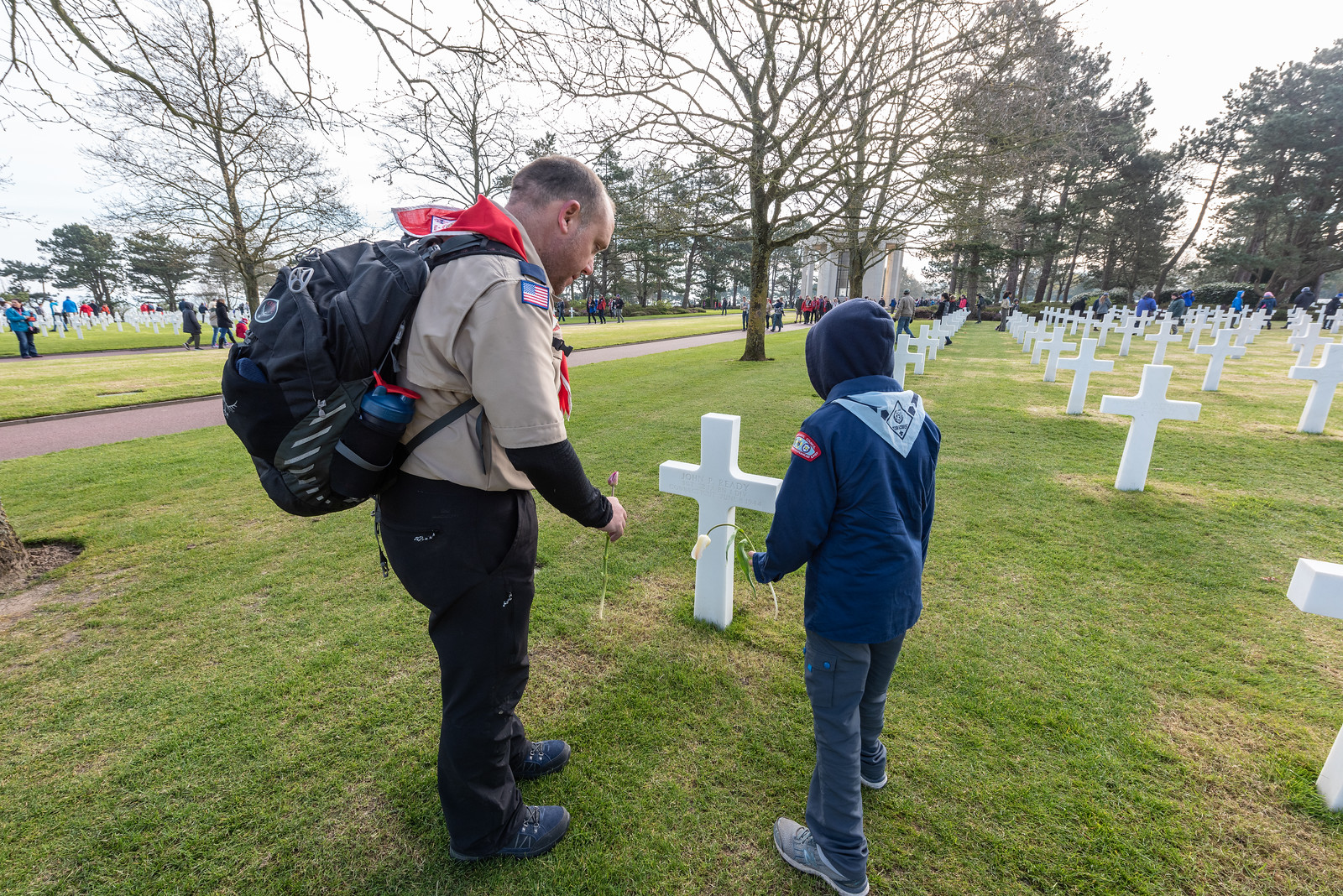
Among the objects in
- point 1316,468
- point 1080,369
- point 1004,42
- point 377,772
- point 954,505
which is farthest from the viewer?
point 1004,42

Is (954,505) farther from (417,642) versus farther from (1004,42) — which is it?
A: (1004,42)

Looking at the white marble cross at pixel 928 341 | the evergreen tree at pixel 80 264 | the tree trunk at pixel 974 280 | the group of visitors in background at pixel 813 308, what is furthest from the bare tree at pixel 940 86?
the evergreen tree at pixel 80 264

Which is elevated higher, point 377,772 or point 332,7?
point 332,7

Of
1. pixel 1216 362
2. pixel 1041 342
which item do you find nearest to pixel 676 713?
pixel 1216 362

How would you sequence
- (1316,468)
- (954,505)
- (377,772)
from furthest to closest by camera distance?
(1316,468)
(954,505)
(377,772)

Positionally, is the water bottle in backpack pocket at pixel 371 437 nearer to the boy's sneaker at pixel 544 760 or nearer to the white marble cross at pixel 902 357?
the boy's sneaker at pixel 544 760

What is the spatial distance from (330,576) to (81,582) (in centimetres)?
151

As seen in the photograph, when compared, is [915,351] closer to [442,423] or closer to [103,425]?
[442,423]

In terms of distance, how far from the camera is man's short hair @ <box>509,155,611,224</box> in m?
1.54

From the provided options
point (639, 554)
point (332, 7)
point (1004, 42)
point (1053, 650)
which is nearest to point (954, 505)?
point (1053, 650)

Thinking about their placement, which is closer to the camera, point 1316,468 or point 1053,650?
point 1053,650

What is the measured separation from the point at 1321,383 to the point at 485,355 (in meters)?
9.28

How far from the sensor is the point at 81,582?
3.46m

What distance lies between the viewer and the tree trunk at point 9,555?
3408 millimetres
